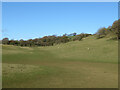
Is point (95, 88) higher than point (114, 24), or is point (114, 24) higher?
point (114, 24)

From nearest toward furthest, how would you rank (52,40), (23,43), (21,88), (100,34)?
(21,88) < (100,34) < (23,43) < (52,40)

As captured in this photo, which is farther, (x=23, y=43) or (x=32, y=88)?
(x=23, y=43)

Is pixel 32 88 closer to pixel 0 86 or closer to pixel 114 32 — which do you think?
pixel 0 86

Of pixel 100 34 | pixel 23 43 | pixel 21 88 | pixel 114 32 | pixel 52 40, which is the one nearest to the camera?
pixel 21 88

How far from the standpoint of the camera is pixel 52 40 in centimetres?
12338

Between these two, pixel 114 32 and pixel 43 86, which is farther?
pixel 114 32

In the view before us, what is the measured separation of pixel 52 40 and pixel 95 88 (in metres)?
116

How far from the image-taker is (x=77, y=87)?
7.74 m

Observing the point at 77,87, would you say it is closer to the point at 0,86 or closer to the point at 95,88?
the point at 95,88

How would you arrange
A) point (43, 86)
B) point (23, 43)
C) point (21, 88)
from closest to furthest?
point (21, 88)
point (43, 86)
point (23, 43)

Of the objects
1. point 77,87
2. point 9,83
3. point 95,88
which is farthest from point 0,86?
point 95,88

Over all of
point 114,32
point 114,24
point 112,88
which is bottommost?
point 112,88

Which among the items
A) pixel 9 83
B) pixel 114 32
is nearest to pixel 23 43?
pixel 114 32

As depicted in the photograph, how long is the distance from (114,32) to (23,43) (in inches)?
3007
